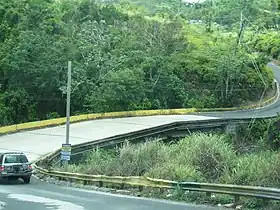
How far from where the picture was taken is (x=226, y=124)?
5600 centimetres

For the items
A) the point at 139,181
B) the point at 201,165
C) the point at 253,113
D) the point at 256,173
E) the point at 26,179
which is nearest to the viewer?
the point at 256,173

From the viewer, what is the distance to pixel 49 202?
51.2 feet

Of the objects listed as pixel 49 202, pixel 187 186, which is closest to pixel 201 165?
pixel 187 186

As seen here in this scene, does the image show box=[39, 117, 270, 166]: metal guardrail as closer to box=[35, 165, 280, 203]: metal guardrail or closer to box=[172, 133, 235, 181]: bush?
box=[35, 165, 280, 203]: metal guardrail

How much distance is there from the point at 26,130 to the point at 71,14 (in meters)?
37.5

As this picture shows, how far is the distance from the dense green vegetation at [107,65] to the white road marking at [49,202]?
41.0m

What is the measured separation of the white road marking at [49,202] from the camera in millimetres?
14314

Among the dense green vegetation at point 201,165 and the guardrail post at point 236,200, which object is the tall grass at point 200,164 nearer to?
the dense green vegetation at point 201,165

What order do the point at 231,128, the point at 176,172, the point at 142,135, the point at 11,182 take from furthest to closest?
1. the point at 231,128
2. the point at 142,135
3. the point at 11,182
4. the point at 176,172

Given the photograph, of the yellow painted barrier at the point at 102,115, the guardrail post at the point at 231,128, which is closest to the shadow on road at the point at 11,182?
the yellow painted barrier at the point at 102,115

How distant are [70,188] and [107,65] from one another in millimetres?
44025

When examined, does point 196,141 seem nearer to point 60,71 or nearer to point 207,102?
point 60,71

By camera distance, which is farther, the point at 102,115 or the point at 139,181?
the point at 102,115

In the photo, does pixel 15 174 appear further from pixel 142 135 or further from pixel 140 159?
pixel 142 135
